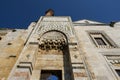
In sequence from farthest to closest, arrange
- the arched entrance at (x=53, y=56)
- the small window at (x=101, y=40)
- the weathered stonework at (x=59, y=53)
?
the small window at (x=101, y=40)
the arched entrance at (x=53, y=56)
the weathered stonework at (x=59, y=53)

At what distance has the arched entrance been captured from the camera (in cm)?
700

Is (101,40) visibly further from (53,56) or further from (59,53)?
(53,56)

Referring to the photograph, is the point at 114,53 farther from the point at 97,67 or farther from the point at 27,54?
the point at 27,54

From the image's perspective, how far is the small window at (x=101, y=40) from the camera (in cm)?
962

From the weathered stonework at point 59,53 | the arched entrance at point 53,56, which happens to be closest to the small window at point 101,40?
the weathered stonework at point 59,53

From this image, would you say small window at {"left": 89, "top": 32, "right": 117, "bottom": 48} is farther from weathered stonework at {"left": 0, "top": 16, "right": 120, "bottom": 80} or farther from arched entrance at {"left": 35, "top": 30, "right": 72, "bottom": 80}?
arched entrance at {"left": 35, "top": 30, "right": 72, "bottom": 80}

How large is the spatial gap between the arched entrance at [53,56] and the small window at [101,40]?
230 centimetres

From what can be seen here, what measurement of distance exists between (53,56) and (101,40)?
4175 millimetres

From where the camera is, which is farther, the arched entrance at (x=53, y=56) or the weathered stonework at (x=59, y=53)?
the arched entrance at (x=53, y=56)

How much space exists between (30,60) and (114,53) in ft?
14.3

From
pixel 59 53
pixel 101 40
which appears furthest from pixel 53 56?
pixel 101 40

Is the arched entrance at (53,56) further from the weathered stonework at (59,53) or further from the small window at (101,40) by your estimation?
the small window at (101,40)

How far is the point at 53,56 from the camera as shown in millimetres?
7805

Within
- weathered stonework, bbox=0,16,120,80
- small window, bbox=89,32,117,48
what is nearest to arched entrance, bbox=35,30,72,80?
weathered stonework, bbox=0,16,120,80
